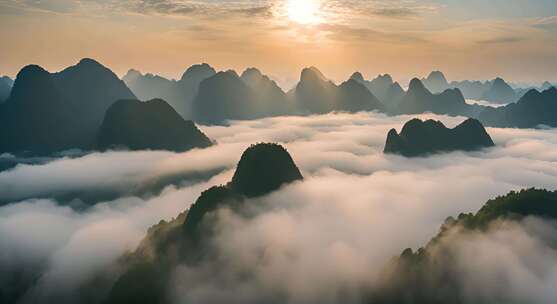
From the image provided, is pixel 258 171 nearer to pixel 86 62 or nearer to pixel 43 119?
pixel 43 119

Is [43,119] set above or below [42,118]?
below

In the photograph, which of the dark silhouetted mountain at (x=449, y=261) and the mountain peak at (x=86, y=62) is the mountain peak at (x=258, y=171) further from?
the mountain peak at (x=86, y=62)

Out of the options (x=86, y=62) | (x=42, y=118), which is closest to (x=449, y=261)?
(x=42, y=118)

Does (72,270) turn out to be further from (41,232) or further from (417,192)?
(417,192)

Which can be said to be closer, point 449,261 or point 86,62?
point 449,261

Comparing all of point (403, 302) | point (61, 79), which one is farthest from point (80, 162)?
point (403, 302)

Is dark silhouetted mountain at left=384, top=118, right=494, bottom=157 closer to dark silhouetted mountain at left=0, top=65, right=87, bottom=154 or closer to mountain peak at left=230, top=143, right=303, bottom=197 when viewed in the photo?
mountain peak at left=230, top=143, right=303, bottom=197

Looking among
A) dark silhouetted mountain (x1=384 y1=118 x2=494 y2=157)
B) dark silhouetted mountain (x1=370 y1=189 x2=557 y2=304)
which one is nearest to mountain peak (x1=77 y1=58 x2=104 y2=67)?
dark silhouetted mountain (x1=384 y1=118 x2=494 y2=157)
